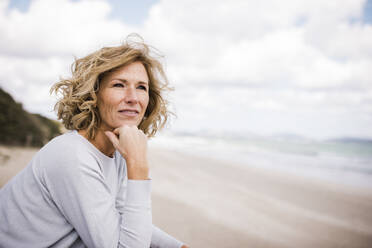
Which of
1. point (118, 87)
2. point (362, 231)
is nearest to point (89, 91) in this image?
point (118, 87)

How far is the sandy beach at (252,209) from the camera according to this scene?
4.77m

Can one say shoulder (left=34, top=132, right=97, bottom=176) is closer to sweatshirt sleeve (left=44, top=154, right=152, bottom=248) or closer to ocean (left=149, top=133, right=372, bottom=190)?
sweatshirt sleeve (left=44, top=154, right=152, bottom=248)

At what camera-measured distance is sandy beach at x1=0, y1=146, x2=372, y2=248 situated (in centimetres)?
477

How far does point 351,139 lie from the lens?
44.9m

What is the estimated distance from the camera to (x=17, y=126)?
8.14 metres

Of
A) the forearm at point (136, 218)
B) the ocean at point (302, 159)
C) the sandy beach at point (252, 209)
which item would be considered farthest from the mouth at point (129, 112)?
the ocean at point (302, 159)

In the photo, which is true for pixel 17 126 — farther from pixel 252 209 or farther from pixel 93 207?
pixel 93 207

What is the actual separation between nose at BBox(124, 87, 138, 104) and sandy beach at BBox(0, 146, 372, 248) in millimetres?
3147

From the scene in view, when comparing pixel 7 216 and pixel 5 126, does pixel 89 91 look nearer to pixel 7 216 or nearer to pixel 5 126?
pixel 7 216

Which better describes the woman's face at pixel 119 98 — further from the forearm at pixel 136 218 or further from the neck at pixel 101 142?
the forearm at pixel 136 218

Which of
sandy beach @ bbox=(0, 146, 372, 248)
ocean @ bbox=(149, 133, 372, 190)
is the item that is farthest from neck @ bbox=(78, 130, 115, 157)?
ocean @ bbox=(149, 133, 372, 190)

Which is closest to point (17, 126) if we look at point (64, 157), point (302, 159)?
point (64, 157)

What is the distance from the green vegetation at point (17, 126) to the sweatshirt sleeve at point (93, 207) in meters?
7.97

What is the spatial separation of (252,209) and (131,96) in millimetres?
5499
